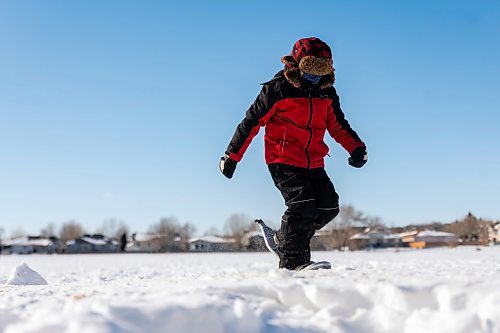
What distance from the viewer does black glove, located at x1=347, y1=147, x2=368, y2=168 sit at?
389 cm

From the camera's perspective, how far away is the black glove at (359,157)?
389cm

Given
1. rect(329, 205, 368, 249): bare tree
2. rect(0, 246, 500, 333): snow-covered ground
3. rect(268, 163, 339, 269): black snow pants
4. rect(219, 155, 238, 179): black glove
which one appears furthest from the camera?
rect(329, 205, 368, 249): bare tree

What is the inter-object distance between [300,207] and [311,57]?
38.7 inches

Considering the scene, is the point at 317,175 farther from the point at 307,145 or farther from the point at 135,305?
the point at 135,305

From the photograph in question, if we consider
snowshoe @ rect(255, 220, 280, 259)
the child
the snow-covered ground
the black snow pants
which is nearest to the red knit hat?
the child

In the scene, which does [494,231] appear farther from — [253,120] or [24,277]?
[253,120]

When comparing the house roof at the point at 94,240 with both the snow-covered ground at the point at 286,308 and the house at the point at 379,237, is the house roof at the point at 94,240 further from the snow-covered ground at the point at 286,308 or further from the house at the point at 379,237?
the snow-covered ground at the point at 286,308

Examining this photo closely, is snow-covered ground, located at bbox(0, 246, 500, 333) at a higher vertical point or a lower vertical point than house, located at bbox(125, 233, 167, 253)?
lower

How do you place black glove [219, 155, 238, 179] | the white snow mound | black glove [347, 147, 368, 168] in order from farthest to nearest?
1. the white snow mound
2. black glove [347, 147, 368, 168]
3. black glove [219, 155, 238, 179]

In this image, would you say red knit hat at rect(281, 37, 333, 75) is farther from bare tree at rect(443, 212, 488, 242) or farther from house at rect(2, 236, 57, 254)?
bare tree at rect(443, 212, 488, 242)

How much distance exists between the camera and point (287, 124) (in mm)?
3467

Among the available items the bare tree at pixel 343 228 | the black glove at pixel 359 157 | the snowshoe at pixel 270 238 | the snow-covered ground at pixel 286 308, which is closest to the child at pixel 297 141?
the snowshoe at pixel 270 238

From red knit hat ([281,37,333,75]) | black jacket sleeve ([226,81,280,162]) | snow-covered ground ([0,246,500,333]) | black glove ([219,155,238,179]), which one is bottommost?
snow-covered ground ([0,246,500,333])

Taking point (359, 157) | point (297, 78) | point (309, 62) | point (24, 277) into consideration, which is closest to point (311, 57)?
point (309, 62)
